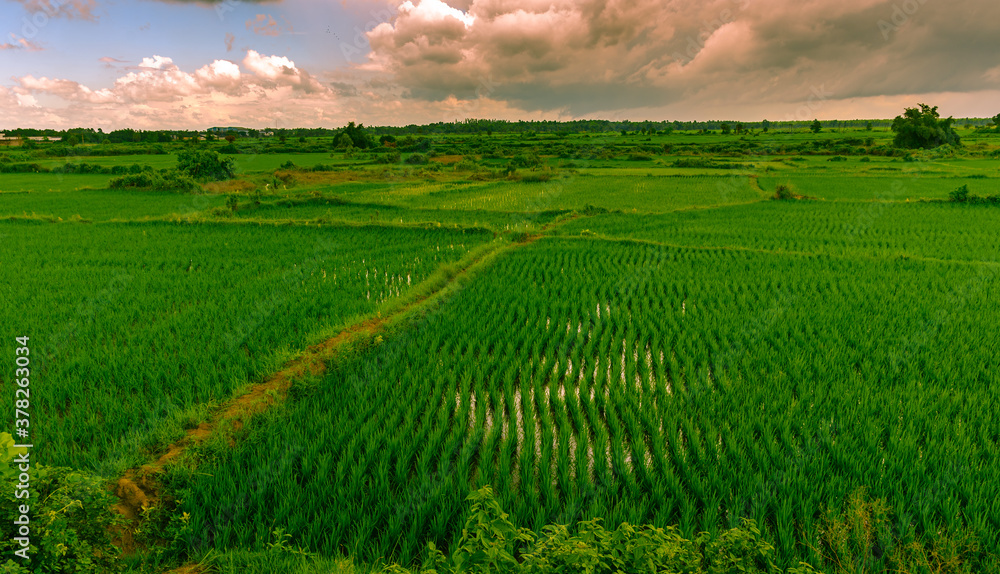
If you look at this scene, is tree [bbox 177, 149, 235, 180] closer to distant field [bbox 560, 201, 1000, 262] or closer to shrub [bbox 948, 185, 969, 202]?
distant field [bbox 560, 201, 1000, 262]

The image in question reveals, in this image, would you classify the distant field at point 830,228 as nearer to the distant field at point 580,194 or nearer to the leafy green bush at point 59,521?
the distant field at point 580,194

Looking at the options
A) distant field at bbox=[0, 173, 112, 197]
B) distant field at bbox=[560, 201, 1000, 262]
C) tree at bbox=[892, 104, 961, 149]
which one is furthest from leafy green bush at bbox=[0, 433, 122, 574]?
tree at bbox=[892, 104, 961, 149]

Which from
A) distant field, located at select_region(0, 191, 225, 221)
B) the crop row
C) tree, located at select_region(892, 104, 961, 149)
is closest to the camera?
the crop row

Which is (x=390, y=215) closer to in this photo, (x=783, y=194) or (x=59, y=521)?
(x=59, y=521)

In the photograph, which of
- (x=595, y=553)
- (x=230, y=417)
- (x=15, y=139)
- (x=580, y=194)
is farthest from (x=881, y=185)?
(x=15, y=139)

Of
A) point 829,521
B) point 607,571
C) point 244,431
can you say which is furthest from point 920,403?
point 244,431


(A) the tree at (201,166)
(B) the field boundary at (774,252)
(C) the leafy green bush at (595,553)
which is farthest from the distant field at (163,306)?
(A) the tree at (201,166)

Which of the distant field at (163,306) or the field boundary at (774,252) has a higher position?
the field boundary at (774,252)
